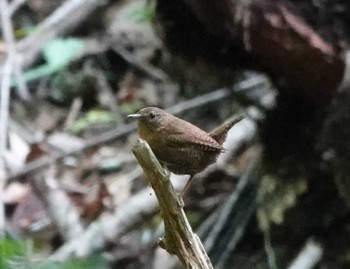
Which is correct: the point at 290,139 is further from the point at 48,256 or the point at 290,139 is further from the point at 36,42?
the point at 36,42

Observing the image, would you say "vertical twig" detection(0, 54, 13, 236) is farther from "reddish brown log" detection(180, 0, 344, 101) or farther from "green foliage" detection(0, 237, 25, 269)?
"reddish brown log" detection(180, 0, 344, 101)

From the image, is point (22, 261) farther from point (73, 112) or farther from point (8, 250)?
point (73, 112)

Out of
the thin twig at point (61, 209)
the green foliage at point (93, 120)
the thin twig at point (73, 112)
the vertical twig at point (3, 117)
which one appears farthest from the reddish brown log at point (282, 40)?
the thin twig at point (73, 112)

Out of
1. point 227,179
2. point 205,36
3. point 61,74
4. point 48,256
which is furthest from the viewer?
point 61,74

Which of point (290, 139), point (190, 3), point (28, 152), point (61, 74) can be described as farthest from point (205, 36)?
point (61, 74)

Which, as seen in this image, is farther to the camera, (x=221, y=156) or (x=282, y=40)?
(x=221, y=156)

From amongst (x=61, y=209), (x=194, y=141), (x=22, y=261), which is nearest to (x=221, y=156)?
(x=61, y=209)
